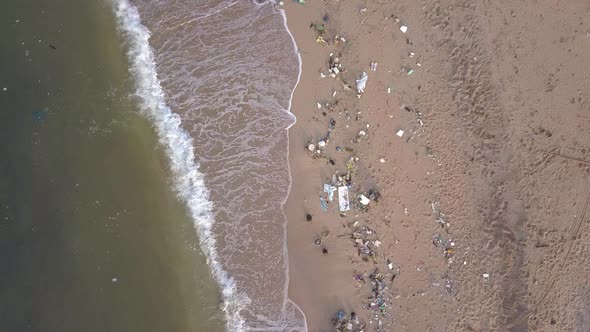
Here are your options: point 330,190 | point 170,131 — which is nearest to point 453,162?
point 330,190

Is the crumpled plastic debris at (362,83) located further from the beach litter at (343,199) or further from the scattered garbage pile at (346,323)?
the scattered garbage pile at (346,323)

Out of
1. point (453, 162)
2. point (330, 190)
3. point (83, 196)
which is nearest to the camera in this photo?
point (83, 196)

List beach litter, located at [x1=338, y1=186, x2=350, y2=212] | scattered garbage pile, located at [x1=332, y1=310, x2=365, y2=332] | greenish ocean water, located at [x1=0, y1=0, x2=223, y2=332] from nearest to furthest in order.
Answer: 1. greenish ocean water, located at [x1=0, y1=0, x2=223, y2=332]
2. scattered garbage pile, located at [x1=332, y1=310, x2=365, y2=332]
3. beach litter, located at [x1=338, y1=186, x2=350, y2=212]

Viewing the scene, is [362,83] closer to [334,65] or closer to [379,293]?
[334,65]

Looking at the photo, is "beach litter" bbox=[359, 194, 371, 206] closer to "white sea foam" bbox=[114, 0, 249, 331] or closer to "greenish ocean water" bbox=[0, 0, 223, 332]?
"white sea foam" bbox=[114, 0, 249, 331]

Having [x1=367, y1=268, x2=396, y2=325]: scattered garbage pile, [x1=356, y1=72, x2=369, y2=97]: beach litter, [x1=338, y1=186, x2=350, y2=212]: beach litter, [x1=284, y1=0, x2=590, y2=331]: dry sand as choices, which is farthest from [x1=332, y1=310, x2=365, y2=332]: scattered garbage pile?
[x1=356, y1=72, x2=369, y2=97]: beach litter

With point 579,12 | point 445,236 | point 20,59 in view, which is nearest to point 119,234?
point 20,59
